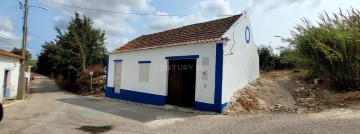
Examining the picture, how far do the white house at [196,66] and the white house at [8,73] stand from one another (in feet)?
24.9

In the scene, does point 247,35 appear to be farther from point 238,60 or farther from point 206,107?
point 206,107

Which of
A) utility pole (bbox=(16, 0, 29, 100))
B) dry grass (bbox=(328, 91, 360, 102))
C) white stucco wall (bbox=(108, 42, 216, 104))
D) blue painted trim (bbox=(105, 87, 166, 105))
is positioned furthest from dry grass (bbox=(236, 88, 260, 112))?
utility pole (bbox=(16, 0, 29, 100))

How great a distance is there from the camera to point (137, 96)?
626 inches

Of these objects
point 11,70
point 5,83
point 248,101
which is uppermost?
point 11,70

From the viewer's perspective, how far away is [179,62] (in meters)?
13.4

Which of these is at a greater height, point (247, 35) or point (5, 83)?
point (247, 35)

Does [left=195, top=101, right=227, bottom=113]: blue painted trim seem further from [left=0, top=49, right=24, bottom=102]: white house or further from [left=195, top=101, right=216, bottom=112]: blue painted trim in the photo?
[left=0, top=49, right=24, bottom=102]: white house

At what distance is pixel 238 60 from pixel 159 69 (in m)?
3.83

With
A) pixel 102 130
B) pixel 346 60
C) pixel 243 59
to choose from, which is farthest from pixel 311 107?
pixel 102 130

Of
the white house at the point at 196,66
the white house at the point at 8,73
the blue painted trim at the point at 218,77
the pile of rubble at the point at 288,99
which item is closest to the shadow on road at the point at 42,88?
the white house at the point at 8,73

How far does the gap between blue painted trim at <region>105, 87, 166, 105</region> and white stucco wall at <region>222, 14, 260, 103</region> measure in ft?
11.3

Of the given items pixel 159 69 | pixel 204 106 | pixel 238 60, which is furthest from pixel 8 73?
pixel 238 60

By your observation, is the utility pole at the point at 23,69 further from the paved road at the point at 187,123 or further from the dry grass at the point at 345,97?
the dry grass at the point at 345,97

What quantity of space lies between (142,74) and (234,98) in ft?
18.6
